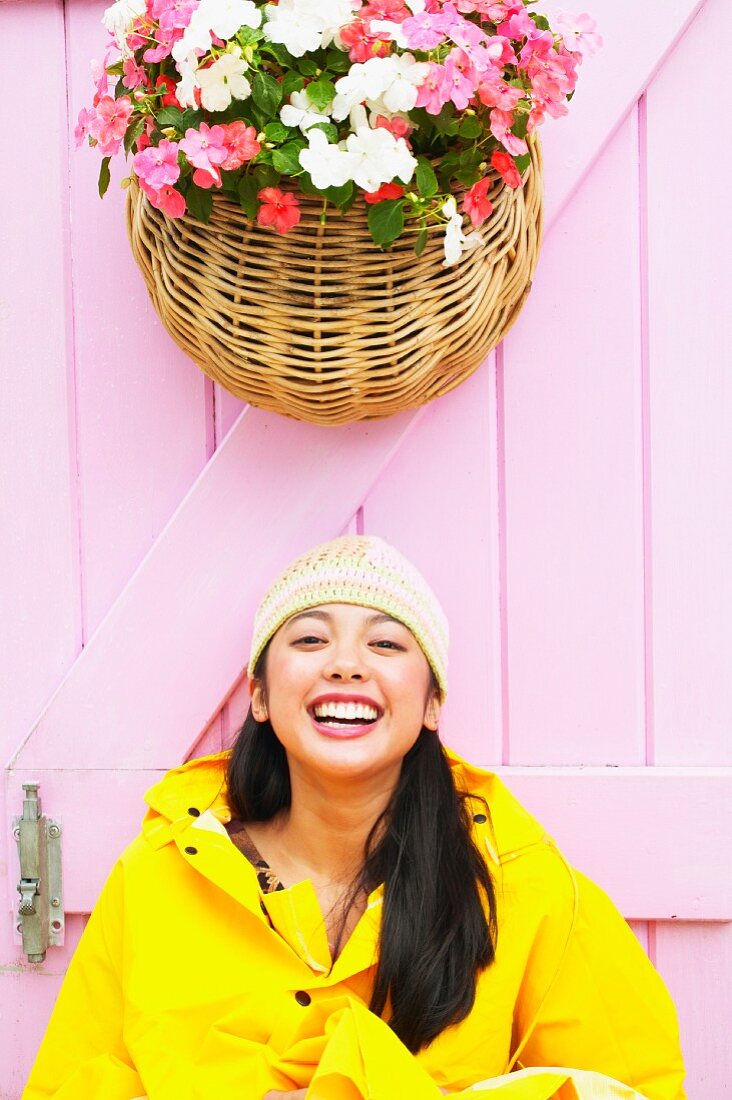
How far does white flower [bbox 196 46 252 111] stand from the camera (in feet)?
3.95

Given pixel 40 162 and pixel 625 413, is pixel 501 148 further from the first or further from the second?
pixel 40 162

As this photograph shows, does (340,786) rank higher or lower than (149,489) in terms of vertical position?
lower

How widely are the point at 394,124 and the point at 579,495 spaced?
0.61 meters

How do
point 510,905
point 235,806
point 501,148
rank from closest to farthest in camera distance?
1. point 501,148
2. point 510,905
3. point 235,806

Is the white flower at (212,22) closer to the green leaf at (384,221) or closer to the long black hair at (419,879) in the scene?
the green leaf at (384,221)

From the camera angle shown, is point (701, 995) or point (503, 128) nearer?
point (503, 128)

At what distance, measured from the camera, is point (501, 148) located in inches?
51.8

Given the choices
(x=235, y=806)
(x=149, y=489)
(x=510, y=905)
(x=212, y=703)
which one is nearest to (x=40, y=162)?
(x=149, y=489)

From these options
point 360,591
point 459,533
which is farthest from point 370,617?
point 459,533

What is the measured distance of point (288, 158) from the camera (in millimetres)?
1232

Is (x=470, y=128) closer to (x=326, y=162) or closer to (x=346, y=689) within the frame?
(x=326, y=162)

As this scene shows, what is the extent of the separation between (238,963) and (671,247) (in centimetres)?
111

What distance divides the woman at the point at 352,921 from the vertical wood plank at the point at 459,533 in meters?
0.14

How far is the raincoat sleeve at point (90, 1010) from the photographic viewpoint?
1.47 meters
